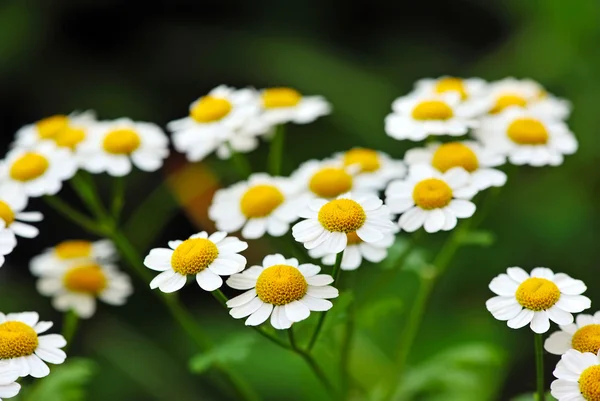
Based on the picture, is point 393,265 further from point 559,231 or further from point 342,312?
point 559,231

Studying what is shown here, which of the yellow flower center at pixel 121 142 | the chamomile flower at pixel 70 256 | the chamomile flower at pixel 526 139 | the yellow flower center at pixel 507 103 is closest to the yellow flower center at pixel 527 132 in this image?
the chamomile flower at pixel 526 139

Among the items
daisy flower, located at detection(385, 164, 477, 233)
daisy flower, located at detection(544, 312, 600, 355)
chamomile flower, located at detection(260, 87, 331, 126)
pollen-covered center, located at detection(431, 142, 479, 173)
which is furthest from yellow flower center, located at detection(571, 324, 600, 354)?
chamomile flower, located at detection(260, 87, 331, 126)

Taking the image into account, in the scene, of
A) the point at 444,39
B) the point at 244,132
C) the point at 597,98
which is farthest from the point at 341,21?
the point at 244,132

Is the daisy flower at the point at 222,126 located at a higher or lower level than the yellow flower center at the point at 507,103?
higher

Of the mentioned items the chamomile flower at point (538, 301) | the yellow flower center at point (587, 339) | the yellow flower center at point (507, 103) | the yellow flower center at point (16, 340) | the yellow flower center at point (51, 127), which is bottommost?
the yellow flower center at point (587, 339)

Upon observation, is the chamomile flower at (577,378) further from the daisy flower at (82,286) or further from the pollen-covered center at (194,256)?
the daisy flower at (82,286)

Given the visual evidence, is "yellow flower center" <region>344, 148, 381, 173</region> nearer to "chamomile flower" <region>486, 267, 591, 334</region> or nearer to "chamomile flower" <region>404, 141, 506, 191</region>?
"chamomile flower" <region>404, 141, 506, 191</region>

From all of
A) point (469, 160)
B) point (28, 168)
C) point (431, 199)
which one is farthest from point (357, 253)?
point (28, 168)

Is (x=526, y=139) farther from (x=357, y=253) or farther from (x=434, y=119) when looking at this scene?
(x=357, y=253)
